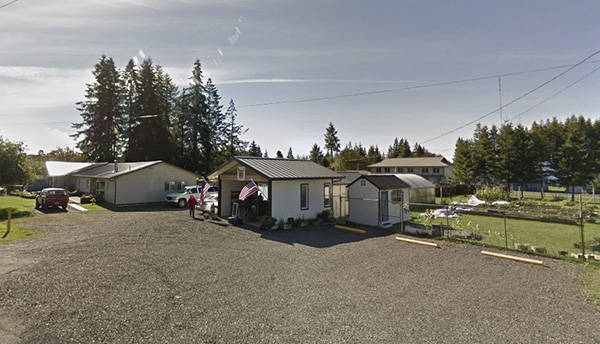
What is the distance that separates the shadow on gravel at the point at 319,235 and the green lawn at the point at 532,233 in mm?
4567

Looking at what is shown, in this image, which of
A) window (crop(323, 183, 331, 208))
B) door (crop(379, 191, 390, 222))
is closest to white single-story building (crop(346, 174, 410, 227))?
door (crop(379, 191, 390, 222))

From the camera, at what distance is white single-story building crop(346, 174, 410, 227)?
50.8 ft

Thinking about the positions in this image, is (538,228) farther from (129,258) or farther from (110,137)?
(110,137)

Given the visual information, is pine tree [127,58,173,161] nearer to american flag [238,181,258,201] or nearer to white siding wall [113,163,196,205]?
white siding wall [113,163,196,205]

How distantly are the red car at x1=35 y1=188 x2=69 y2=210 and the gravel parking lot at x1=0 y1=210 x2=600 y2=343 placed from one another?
1167cm

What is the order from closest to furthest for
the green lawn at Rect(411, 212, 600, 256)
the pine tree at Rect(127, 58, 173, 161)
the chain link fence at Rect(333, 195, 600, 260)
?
the chain link fence at Rect(333, 195, 600, 260)
the green lawn at Rect(411, 212, 600, 256)
the pine tree at Rect(127, 58, 173, 161)

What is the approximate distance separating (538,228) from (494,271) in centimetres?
1053

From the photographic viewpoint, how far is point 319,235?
1337 cm

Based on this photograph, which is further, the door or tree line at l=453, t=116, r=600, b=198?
tree line at l=453, t=116, r=600, b=198

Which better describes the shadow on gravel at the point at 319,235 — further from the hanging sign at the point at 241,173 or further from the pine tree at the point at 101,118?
the pine tree at the point at 101,118

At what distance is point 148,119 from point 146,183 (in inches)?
693

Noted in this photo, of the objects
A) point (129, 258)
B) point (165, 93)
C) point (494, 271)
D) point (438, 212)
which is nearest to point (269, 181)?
point (129, 258)

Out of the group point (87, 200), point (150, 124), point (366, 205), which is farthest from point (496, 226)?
point (150, 124)

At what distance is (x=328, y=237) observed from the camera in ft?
42.4
